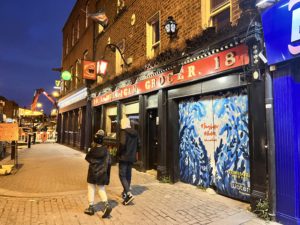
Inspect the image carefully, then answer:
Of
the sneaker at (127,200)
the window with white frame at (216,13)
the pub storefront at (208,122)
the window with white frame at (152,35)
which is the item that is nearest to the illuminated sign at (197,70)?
the pub storefront at (208,122)

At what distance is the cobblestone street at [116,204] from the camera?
499 centimetres

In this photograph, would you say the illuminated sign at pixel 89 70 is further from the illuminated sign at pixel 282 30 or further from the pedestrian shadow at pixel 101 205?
the illuminated sign at pixel 282 30

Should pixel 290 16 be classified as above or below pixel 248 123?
above

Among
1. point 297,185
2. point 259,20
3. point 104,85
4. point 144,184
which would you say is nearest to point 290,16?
point 259,20

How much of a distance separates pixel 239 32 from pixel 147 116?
5.03 metres

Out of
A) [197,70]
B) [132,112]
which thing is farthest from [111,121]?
[197,70]

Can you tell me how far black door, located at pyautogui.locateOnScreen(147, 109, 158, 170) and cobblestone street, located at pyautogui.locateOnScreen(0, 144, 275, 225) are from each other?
1.33 meters

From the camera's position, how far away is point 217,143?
7027 millimetres

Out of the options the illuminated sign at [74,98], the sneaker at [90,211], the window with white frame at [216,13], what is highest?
the window with white frame at [216,13]

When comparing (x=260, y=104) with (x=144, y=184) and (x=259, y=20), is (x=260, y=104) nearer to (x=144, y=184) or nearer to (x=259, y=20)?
(x=259, y=20)

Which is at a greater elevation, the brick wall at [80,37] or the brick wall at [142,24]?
the brick wall at [80,37]

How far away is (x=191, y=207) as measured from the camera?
226 inches

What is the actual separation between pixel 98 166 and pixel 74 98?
16296 millimetres

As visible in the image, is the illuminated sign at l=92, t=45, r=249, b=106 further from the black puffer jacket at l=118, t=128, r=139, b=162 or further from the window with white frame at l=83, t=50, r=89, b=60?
the window with white frame at l=83, t=50, r=89, b=60
